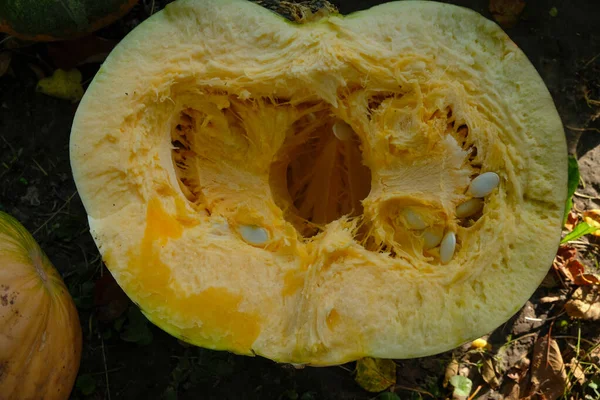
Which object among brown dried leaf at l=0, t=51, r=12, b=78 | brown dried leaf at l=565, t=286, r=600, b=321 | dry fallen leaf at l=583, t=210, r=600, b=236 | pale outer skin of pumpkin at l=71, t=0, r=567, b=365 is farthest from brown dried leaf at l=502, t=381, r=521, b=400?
brown dried leaf at l=0, t=51, r=12, b=78

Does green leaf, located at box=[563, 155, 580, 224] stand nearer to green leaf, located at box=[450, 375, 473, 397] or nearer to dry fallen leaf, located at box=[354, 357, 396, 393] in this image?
green leaf, located at box=[450, 375, 473, 397]

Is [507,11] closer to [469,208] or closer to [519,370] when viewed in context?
[469,208]

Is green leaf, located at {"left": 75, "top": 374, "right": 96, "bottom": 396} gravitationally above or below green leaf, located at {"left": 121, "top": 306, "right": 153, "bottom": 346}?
below

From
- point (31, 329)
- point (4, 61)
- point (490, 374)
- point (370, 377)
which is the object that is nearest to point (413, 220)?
point (370, 377)

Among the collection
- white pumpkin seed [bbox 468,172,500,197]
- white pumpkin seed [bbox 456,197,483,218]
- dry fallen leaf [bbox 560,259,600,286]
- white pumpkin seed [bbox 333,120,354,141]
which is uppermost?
white pumpkin seed [bbox 468,172,500,197]

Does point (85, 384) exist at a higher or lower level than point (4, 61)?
lower
